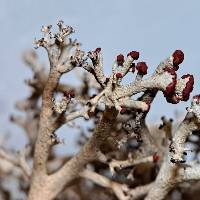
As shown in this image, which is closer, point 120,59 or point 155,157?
point 120,59

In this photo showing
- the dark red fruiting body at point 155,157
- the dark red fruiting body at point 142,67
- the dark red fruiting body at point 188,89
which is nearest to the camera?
the dark red fruiting body at point 188,89

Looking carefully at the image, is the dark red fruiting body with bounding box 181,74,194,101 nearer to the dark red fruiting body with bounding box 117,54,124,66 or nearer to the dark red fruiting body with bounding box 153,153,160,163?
the dark red fruiting body with bounding box 117,54,124,66

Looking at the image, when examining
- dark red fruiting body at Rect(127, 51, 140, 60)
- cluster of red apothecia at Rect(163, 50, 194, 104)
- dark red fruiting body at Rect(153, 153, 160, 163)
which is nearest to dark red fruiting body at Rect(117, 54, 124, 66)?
dark red fruiting body at Rect(127, 51, 140, 60)

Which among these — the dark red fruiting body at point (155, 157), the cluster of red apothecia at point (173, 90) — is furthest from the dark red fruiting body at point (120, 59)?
the dark red fruiting body at point (155, 157)

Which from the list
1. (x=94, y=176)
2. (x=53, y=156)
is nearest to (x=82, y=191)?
(x=53, y=156)

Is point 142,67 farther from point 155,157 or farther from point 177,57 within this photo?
point 155,157

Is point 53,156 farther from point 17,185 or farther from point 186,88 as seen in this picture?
point 186,88

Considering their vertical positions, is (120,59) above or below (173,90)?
above

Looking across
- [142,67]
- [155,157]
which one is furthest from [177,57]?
[155,157]

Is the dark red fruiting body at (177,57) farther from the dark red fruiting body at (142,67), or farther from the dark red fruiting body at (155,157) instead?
the dark red fruiting body at (155,157)

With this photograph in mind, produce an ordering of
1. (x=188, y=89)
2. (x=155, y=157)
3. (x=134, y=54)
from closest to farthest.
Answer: (x=188, y=89), (x=134, y=54), (x=155, y=157)

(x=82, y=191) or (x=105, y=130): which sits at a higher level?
(x=105, y=130)
